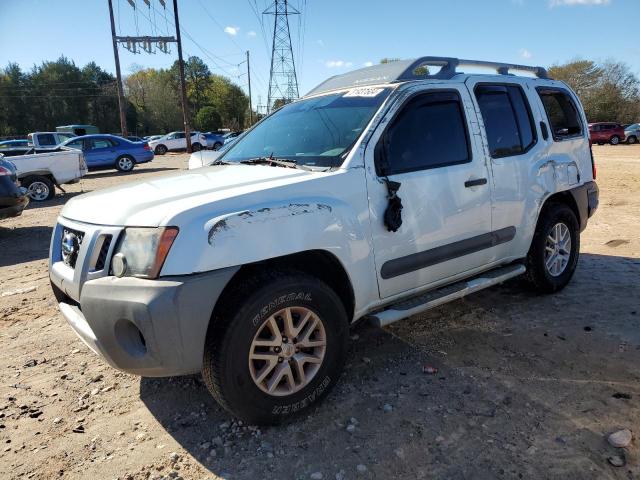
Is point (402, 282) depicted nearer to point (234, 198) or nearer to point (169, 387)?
point (234, 198)

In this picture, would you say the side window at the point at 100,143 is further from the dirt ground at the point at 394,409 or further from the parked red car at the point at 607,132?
the parked red car at the point at 607,132

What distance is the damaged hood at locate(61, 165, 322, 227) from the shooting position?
236 cm

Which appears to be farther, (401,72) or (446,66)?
(446,66)

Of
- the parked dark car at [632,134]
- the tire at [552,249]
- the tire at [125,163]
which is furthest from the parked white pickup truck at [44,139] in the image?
the parked dark car at [632,134]

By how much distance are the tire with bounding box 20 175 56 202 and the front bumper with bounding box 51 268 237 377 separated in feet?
37.5

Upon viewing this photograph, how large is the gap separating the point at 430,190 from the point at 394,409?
1.42m

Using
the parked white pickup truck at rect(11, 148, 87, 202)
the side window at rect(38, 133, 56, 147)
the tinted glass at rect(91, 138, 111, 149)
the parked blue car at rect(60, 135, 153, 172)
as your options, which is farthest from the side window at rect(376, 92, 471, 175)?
the side window at rect(38, 133, 56, 147)

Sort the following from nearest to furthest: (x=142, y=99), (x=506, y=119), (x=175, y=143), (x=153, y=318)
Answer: (x=153, y=318)
(x=506, y=119)
(x=175, y=143)
(x=142, y=99)

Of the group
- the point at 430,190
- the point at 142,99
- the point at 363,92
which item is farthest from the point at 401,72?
the point at 142,99

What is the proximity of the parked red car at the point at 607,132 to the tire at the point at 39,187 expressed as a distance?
1292 inches

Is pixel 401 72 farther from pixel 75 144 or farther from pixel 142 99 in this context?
pixel 142 99

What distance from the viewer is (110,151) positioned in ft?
63.2

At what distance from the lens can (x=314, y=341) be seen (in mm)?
2736

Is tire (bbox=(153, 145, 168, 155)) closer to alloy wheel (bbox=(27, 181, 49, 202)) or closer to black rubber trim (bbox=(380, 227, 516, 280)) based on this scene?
alloy wheel (bbox=(27, 181, 49, 202))
